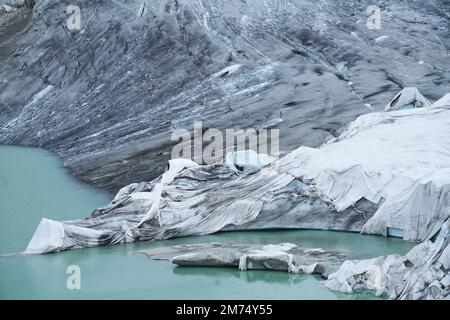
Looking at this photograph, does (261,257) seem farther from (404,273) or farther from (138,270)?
(404,273)

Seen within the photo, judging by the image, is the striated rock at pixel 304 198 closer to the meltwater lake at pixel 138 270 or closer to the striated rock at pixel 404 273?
the meltwater lake at pixel 138 270

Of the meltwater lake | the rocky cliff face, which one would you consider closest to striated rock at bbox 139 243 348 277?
the meltwater lake

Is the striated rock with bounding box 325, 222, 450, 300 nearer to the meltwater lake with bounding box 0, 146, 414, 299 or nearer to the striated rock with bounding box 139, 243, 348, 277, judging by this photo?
the meltwater lake with bounding box 0, 146, 414, 299

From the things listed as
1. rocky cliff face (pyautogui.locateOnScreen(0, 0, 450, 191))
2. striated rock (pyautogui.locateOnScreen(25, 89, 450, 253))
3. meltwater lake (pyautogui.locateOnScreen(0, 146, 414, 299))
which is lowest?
meltwater lake (pyautogui.locateOnScreen(0, 146, 414, 299))

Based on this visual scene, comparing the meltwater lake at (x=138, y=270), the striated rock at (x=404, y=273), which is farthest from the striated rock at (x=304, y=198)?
the striated rock at (x=404, y=273)

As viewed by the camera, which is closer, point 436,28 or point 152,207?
point 152,207
